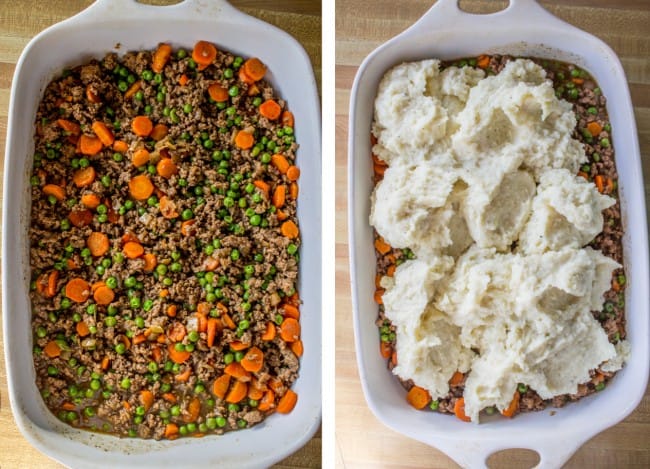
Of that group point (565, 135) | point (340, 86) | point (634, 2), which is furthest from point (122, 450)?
point (634, 2)

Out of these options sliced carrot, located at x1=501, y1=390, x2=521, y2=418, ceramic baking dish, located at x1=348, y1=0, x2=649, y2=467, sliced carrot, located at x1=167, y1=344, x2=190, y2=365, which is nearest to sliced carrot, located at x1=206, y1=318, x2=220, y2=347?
sliced carrot, located at x1=167, y1=344, x2=190, y2=365

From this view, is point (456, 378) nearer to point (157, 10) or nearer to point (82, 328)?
point (82, 328)

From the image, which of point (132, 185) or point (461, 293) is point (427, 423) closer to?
point (461, 293)

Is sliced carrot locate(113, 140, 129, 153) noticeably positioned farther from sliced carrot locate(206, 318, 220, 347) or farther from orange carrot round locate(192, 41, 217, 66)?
sliced carrot locate(206, 318, 220, 347)

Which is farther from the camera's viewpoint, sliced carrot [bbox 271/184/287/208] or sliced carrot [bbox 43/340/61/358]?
sliced carrot [bbox 271/184/287/208]

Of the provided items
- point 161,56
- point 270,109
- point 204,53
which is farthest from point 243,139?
point 161,56

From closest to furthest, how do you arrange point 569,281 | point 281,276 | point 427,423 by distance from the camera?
point 569,281 → point 427,423 → point 281,276
